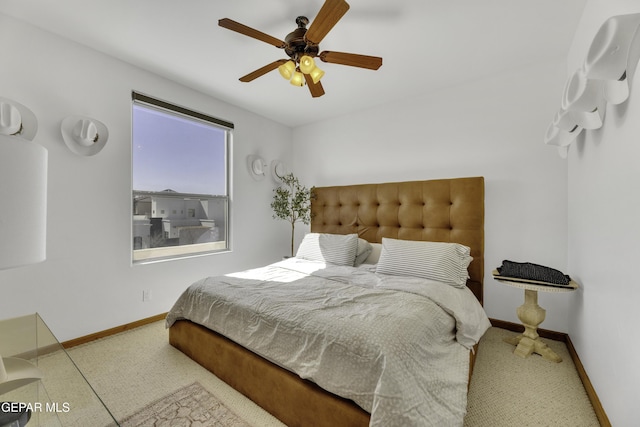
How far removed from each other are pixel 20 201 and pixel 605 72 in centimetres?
209

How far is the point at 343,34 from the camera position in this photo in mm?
2055

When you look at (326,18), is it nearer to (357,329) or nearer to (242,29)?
(242,29)

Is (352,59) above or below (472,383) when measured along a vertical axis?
above

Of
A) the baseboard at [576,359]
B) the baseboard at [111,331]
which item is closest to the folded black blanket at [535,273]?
the baseboard at [576,359]

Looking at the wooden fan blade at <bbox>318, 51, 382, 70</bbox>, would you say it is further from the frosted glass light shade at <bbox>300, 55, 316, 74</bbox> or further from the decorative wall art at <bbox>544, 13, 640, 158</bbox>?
the decorative wall art at <bbox>544, 13, 640, 158</bbox>

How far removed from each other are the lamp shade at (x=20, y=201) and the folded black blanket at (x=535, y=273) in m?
2.66

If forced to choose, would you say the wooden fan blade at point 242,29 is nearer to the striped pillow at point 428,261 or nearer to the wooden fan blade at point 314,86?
the wooden fan blade at point 314,86

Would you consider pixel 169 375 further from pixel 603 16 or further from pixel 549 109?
pixel 549 109

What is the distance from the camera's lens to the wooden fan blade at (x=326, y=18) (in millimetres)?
1373

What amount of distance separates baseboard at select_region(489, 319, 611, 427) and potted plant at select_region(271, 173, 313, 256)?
8.30ft

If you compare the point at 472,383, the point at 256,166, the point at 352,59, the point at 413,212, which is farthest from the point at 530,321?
the point at 256,166

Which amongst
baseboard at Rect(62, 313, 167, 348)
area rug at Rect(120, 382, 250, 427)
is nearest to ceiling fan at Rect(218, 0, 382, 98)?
area rug at Rect(120, 382, 250, 427)

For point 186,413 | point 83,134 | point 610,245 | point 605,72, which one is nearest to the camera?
point 605,72

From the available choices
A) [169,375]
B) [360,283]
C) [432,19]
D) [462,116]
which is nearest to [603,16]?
[432,19]
